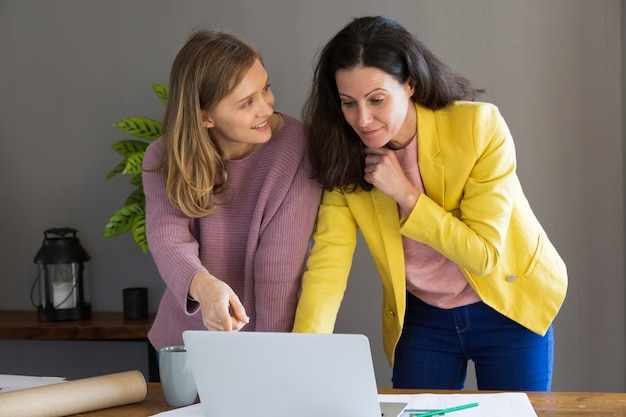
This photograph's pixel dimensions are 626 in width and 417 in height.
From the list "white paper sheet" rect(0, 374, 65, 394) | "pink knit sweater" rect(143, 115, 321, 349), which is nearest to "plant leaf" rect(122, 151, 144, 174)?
"pink knit sweater" rect(143, 115, 321, 349)

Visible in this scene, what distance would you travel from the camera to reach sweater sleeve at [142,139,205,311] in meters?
1.93

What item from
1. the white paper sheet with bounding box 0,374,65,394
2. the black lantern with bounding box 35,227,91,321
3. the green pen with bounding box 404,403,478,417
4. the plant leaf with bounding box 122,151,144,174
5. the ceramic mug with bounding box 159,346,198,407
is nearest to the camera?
the green pen with bounding box 404,403,478,417

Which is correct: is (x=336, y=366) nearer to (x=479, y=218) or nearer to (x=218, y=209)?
(x=479, y=218)

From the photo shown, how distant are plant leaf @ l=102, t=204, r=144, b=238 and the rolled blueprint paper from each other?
1.25 metres

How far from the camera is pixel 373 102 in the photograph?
1.90 metres

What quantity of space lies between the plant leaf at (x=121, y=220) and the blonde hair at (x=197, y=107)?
0.81m

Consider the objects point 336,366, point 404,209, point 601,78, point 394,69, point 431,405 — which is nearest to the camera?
point 336,366

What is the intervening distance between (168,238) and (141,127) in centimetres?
95

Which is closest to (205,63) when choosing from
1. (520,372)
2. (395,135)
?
(395,135)

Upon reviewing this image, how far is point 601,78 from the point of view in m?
2.91

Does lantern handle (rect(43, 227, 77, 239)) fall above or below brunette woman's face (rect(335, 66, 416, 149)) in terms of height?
below

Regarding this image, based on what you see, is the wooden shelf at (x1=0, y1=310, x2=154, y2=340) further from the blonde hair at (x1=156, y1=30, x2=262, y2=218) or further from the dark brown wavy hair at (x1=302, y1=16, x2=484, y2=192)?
the dark brown wavy hair at (x1=302, y1=16, x2=484, y2=192)

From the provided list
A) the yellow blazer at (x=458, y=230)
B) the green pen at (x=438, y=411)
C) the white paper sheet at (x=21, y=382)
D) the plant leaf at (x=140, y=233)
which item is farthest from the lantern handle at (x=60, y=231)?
the green pen at (x=438, y=411)

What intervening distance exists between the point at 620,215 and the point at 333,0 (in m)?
1.32
